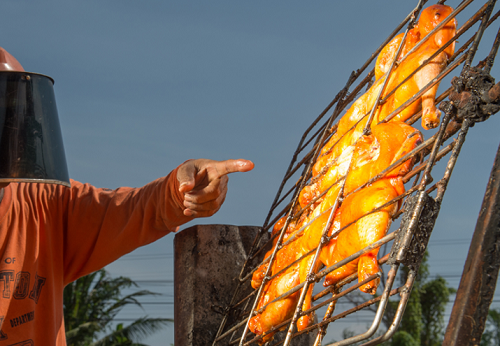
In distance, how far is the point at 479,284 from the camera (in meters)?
1.21

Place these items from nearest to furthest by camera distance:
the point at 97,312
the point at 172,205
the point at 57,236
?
the point at 172,205 < the point at 57,236 < the point at 97,312

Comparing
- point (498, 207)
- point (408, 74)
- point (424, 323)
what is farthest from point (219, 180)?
point (424, 323)

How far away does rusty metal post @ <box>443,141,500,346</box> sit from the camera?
1.21 m

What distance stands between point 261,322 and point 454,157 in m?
1.22

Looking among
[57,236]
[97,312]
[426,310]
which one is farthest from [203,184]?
[426,310]

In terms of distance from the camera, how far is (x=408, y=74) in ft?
5.98

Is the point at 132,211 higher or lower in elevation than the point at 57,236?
higher

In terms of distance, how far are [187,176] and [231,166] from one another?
261 mm

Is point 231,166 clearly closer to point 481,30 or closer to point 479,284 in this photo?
point 481,30

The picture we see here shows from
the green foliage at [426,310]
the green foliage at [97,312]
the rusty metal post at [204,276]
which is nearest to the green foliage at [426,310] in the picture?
the green foliage at [426,310]

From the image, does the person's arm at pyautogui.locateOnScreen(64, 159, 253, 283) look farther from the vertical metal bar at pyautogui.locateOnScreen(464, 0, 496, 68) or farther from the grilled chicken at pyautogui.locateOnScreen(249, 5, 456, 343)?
the vertical metal bar at pyautogui.locateOnScreen(464, 0, 496, 68)

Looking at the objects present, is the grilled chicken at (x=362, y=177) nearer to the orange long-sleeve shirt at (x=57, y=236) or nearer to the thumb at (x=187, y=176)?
the thumb at (x=187, y=176)

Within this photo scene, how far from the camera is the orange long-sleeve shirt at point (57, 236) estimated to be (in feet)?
8.98

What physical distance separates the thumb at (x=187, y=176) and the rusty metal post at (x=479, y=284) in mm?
1475
